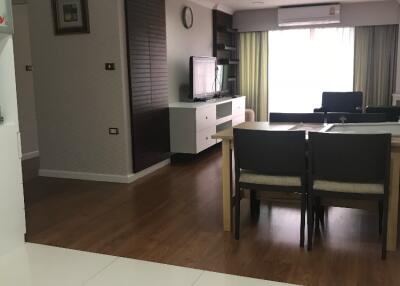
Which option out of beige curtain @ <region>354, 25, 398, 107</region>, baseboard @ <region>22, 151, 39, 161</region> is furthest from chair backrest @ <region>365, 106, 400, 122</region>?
baseboard @ <region>22, 151, 39, 161</region>

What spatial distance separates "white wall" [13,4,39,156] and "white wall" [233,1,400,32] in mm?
4184

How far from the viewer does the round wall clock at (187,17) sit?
6.41 meters

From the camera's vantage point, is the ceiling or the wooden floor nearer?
the wooden floor

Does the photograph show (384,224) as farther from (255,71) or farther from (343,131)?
(255,71)

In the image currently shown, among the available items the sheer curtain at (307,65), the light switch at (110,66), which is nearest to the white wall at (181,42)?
the light switch at (110,66)

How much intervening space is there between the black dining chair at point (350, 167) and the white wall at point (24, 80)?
15.7ft

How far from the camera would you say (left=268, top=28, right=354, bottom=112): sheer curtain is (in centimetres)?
797

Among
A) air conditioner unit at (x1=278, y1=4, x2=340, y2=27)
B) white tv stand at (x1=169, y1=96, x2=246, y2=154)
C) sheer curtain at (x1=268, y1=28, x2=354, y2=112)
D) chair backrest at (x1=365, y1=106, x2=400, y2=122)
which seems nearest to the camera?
chair backrest at (x1=365, y1=106, x2=400, y2=122)

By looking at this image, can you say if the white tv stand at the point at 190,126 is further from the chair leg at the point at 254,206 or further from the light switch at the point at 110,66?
the chair leg at the point at 254,206

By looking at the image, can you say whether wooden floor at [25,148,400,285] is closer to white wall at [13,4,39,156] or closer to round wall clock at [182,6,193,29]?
white wall at [13,4,39,156]

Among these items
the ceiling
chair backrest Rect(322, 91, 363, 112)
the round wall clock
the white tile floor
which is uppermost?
the ceiling

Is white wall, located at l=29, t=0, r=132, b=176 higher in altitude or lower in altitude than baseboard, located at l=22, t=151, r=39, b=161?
higher

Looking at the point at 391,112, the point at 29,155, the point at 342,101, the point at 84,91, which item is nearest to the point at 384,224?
the point at 391,112

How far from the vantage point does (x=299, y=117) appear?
4.07 metres
